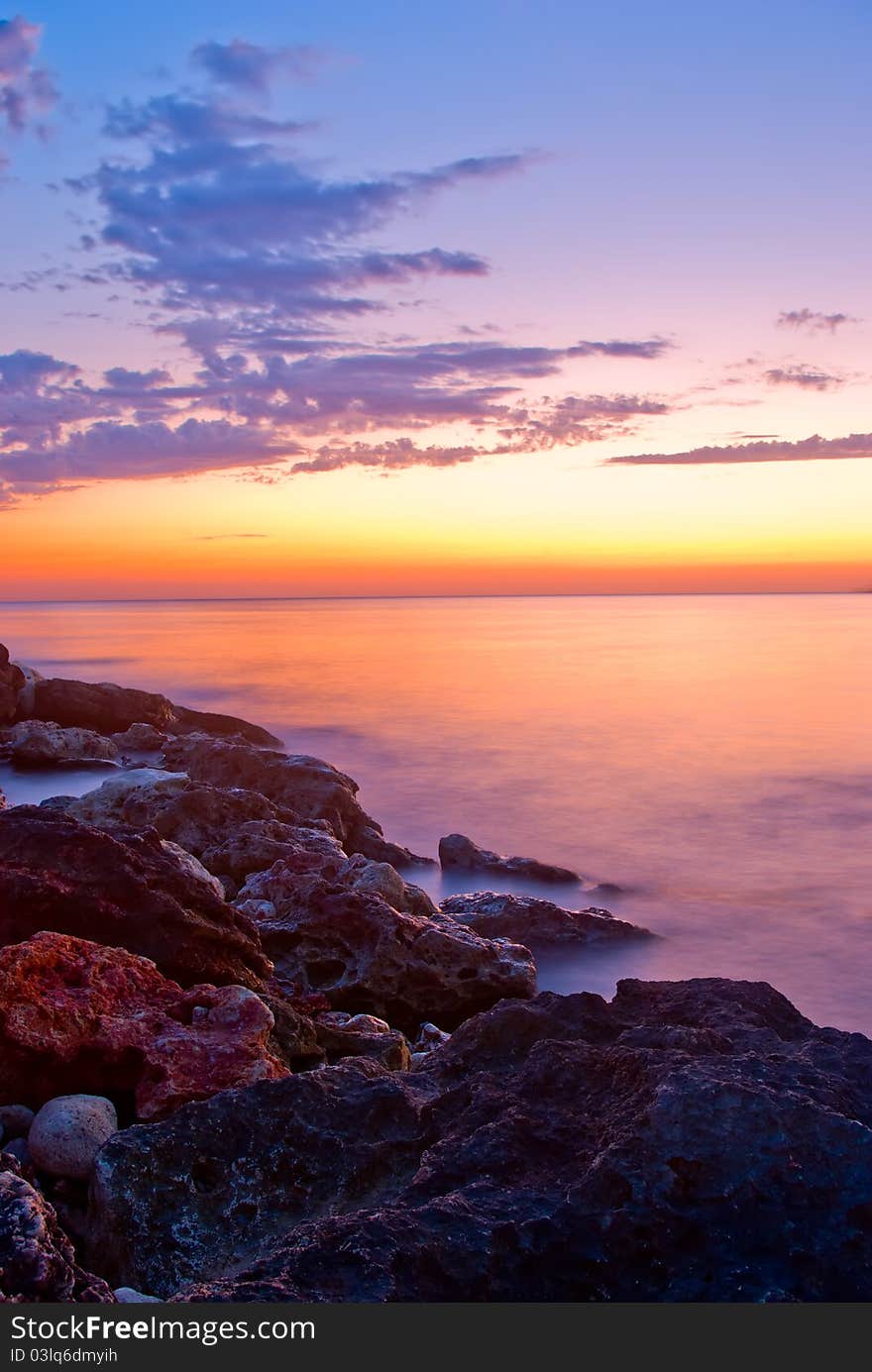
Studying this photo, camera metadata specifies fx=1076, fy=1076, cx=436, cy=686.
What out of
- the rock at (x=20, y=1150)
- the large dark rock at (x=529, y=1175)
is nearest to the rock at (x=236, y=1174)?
the large dark rock at (x=529, y=1175)

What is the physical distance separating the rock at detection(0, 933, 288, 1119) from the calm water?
17.4 ft

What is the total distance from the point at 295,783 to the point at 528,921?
516 centimetres

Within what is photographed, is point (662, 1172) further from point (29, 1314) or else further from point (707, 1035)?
point (29, 1314)

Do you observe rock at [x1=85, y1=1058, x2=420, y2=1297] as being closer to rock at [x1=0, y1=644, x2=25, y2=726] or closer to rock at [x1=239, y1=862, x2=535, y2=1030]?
Answer: rock at [x1=239, y1=862, x2=535, y2=1030]

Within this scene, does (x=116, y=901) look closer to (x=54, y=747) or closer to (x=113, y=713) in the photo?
(x=54, y=747)

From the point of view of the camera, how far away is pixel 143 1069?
476 centimetres

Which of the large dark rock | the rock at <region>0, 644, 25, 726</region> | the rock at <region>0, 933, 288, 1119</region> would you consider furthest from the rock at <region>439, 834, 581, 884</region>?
the rock at <region>0, 644, 25, 726</region>

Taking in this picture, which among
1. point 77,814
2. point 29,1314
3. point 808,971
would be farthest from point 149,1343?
point 808,971

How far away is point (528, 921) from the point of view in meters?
→ 10.8

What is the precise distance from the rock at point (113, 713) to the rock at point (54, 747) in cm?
342

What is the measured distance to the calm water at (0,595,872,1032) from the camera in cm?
1235

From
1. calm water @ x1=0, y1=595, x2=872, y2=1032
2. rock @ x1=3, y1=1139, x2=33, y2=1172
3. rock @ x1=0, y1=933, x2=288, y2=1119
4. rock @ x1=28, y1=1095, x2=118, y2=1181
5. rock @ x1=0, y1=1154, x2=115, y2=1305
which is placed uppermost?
rock @ x1=0, y1=1154, x2=115, y2=1305

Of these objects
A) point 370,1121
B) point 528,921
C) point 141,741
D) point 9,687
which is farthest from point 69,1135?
point 9,687

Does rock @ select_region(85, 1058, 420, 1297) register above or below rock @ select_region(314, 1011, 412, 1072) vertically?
above
